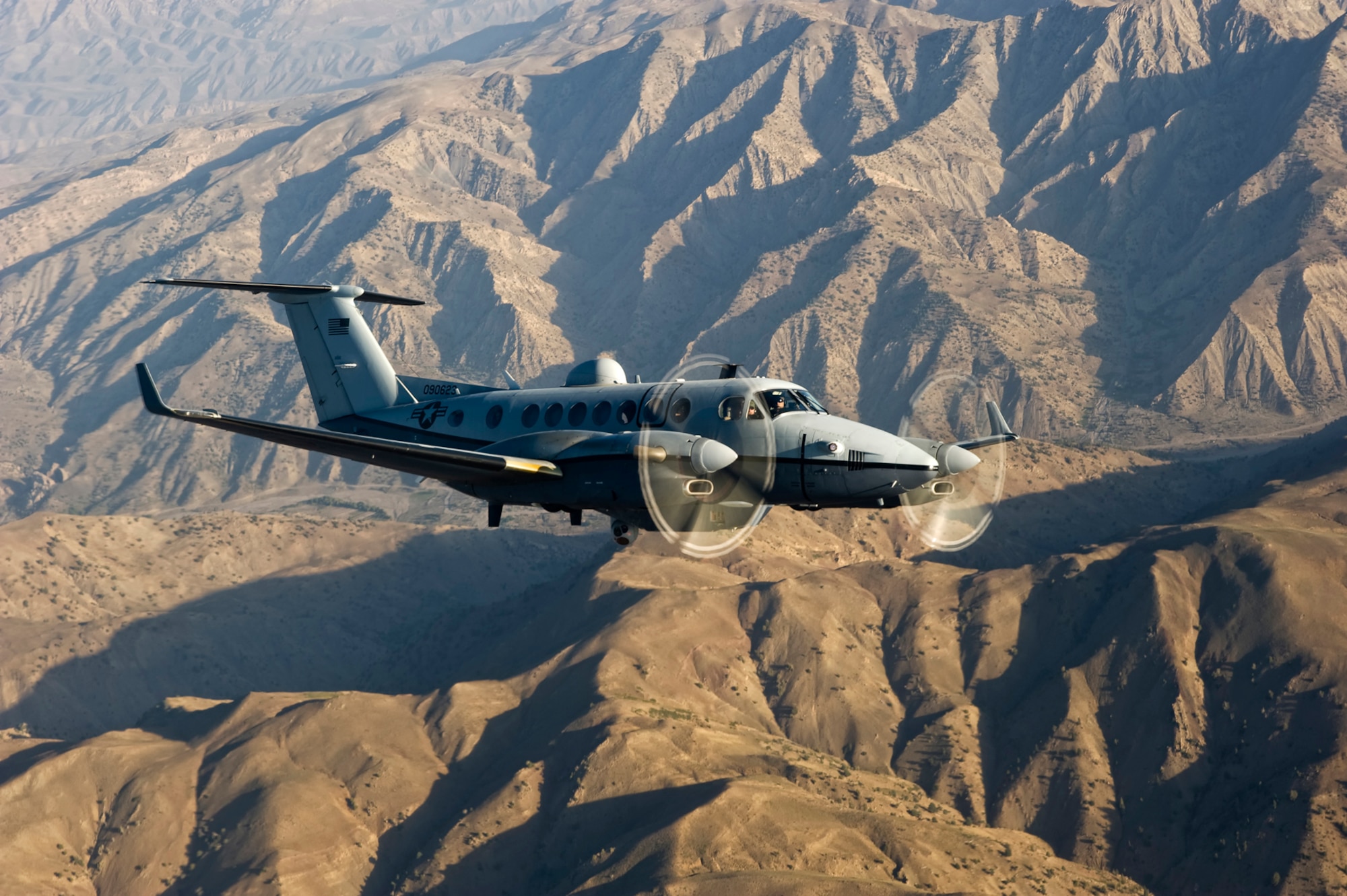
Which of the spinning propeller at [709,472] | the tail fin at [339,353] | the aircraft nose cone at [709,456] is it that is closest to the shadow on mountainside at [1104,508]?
the tail fin at [339,353]

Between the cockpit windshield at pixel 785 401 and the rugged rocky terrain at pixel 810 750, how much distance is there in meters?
48.8

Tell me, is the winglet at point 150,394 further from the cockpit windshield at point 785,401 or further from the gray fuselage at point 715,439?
the cockpit windshield at point 785,401

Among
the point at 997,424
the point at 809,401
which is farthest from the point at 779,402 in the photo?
the point at 997,424

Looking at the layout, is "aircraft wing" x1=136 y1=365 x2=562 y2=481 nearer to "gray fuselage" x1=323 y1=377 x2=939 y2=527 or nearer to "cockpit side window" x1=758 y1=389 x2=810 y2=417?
"gray fuselage" x1=323 y1=377 x2=939 y2=527

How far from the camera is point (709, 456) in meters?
34.0

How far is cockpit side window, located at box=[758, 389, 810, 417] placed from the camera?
36562 mm

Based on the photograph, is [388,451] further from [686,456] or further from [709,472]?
[709,472]

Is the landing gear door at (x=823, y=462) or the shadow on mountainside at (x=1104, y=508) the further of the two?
the shadow on mountainside at (x=1104, y=508)

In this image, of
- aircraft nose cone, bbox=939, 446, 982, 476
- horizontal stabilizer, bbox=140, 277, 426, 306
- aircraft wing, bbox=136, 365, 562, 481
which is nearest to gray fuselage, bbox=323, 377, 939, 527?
aircraft nose cone, bbox=939, 446, 982, 476

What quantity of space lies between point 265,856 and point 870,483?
84.5 m

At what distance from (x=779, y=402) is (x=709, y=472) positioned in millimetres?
3792

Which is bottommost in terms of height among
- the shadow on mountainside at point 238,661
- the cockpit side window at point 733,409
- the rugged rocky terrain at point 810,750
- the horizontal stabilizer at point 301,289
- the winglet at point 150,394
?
the shadow on mountainside at point 238,661

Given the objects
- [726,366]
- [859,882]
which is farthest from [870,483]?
[859,882]

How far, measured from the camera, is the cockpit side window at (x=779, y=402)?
36.6m
